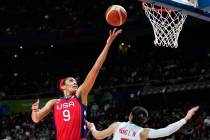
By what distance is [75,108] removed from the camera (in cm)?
445

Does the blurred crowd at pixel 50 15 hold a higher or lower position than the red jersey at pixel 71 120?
higher

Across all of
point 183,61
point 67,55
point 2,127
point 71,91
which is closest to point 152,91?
point 183,61

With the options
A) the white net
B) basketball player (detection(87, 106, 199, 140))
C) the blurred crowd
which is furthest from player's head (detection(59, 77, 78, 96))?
the blurred crowd

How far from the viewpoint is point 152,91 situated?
712 inches

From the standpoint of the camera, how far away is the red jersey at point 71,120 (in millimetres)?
4406

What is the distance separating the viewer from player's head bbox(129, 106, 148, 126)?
4648 mm

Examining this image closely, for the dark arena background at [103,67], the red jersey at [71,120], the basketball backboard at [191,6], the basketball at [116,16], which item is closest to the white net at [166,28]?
the basketball backboard at [191,6]

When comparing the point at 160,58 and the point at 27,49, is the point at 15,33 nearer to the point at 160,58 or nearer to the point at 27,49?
the point at 27,49

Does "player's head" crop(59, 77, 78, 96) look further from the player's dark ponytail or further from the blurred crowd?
the blurred crowd

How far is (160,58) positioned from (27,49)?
26.1ft

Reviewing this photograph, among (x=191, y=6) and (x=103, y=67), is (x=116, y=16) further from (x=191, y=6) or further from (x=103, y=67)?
(x=103, y=67)

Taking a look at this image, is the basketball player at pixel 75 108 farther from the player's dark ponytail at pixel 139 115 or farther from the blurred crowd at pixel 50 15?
the blurred crowd at pixel 50 15

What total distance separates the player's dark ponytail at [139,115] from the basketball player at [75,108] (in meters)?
0.52

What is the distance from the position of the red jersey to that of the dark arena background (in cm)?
998
